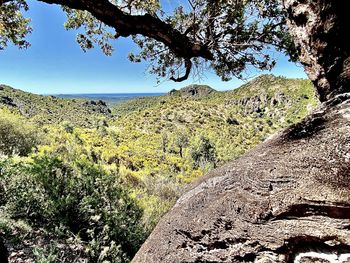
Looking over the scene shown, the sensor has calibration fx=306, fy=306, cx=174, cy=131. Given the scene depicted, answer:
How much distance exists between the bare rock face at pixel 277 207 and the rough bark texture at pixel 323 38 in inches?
44.2

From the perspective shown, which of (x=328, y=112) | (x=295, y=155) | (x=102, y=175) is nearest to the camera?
(x=295, y=155)

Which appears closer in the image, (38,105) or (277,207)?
(277,207)

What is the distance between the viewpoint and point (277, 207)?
1.51 metres

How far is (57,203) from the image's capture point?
222 inches

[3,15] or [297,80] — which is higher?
[297,80]

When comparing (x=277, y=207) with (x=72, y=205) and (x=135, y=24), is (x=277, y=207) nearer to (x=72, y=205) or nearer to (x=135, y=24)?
(x=135, y=24)

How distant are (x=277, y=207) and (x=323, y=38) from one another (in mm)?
2142

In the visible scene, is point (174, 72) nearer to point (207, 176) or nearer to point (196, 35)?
point (196, 35)

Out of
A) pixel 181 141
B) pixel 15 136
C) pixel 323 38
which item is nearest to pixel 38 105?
pixel 181 141

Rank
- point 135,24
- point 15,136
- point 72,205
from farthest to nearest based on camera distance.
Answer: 1. point 15,136
2. point 72,205
3. point 135,24

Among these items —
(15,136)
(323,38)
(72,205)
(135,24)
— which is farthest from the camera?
(15,136)

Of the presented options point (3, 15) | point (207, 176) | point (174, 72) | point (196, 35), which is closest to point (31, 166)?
point (3, 15)

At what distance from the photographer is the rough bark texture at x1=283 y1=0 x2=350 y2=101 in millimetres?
2773

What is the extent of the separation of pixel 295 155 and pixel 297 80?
4190 inches
